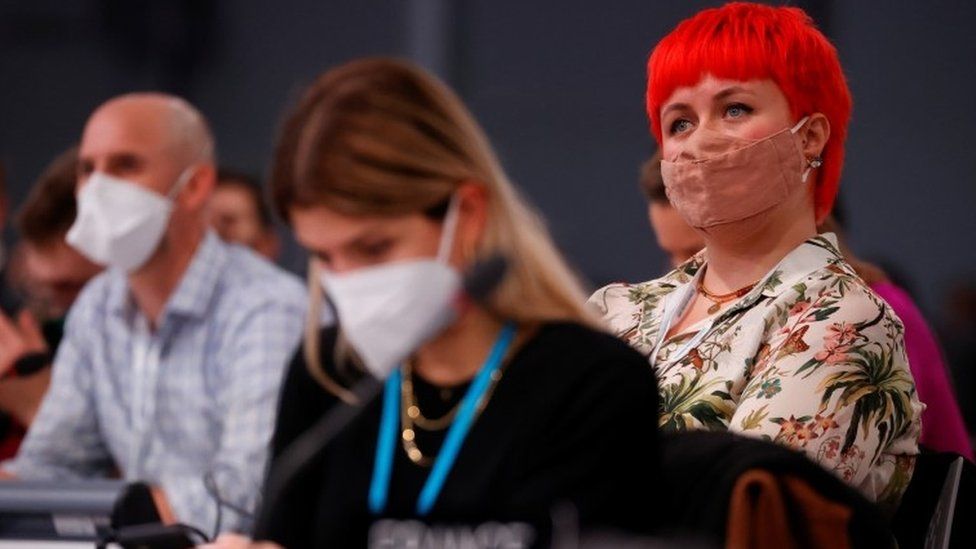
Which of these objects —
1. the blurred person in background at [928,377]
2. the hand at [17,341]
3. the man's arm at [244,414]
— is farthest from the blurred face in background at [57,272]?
the blurred person in background at [928,377]

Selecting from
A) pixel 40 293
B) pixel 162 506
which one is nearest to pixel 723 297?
pixel 162 506

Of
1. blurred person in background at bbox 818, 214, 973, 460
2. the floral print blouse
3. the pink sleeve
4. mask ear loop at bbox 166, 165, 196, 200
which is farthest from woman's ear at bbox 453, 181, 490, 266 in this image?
mask ear loop at bbox 166, 165, 196, 200

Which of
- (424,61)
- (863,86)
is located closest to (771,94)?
(863,86)

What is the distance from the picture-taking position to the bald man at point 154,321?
312 centimetres

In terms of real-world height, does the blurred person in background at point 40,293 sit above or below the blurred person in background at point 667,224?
below

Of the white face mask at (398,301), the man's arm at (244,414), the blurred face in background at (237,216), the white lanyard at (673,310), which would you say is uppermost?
the white face mask at (398,301)

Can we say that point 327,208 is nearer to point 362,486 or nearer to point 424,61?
point 362,486

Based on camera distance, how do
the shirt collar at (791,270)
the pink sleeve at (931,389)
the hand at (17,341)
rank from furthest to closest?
the hand at (17,341), the pink sleeve at (931,389), the shirt collar at (791,270)

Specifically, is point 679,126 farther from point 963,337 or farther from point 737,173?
point 963,337

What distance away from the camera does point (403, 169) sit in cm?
166

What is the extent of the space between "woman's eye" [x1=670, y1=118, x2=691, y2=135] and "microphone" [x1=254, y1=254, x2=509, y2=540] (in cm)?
59

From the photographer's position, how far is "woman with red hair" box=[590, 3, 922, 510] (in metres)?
1.93

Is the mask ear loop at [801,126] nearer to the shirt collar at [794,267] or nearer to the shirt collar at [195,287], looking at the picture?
the shirt collar at [794,267]

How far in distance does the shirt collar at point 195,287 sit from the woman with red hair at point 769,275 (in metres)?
1.19
